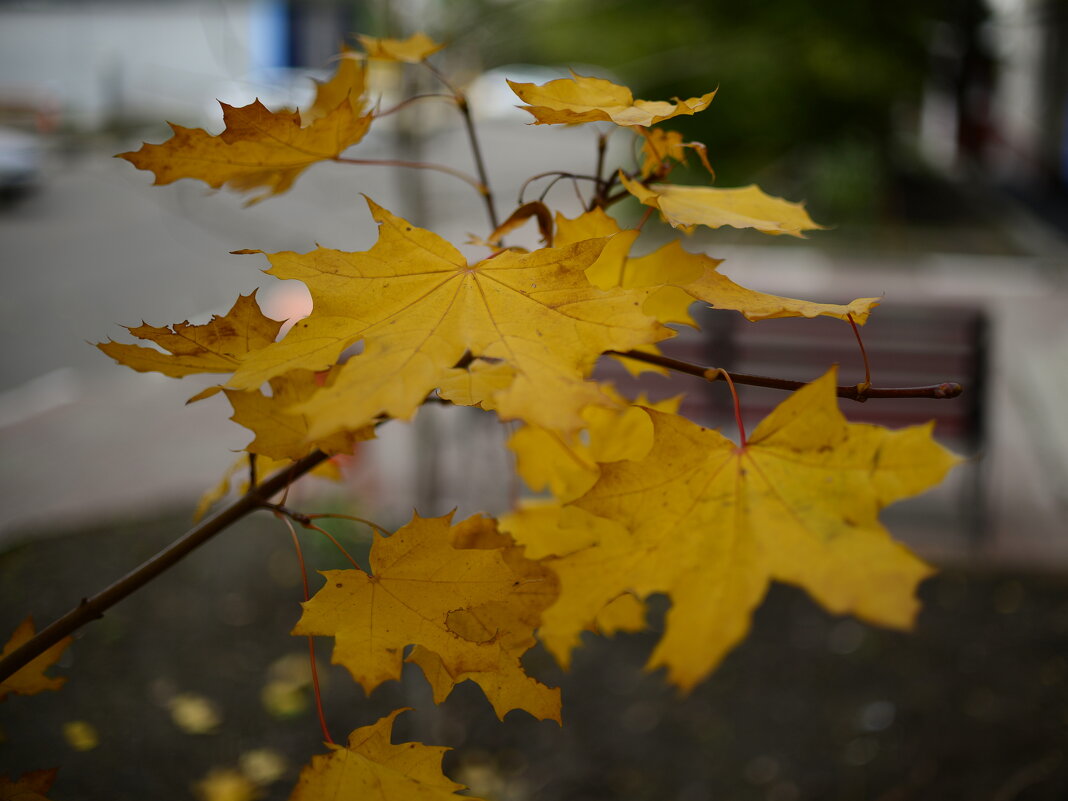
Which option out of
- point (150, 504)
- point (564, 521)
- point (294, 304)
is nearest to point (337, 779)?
point (564, 521)

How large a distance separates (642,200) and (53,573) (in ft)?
9.39

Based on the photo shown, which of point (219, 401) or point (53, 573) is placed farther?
point (219, 401)

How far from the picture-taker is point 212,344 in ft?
2.36

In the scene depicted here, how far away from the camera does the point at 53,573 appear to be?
2955 millimetres

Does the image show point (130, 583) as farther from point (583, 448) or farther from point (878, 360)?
point (878, 360)

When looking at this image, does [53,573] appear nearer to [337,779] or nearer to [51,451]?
[51,451]

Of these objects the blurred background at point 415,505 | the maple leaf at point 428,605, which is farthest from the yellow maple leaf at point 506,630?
the blurred background at point 415,505

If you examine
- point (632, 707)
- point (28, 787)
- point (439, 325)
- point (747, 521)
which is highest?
point (439, 325)

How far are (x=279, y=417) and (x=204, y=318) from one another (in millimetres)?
4859

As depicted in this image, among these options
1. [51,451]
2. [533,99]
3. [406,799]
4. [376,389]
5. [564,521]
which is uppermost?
[533,99]

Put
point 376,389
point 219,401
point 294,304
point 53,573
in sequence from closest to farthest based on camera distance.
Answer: point 376,389 → point 53,573 → point 219,401 → point 294,304

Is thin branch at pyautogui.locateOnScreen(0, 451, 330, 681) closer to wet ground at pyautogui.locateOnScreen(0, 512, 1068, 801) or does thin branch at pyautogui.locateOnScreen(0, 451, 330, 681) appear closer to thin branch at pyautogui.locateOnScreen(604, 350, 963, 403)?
thin branch at pyautogui.locateOnScreen(604, 350, 963, 403)

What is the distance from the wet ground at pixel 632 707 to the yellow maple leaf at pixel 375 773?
142 centimetres

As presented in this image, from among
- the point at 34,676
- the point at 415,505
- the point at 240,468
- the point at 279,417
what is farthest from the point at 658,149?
the point at 415,505
